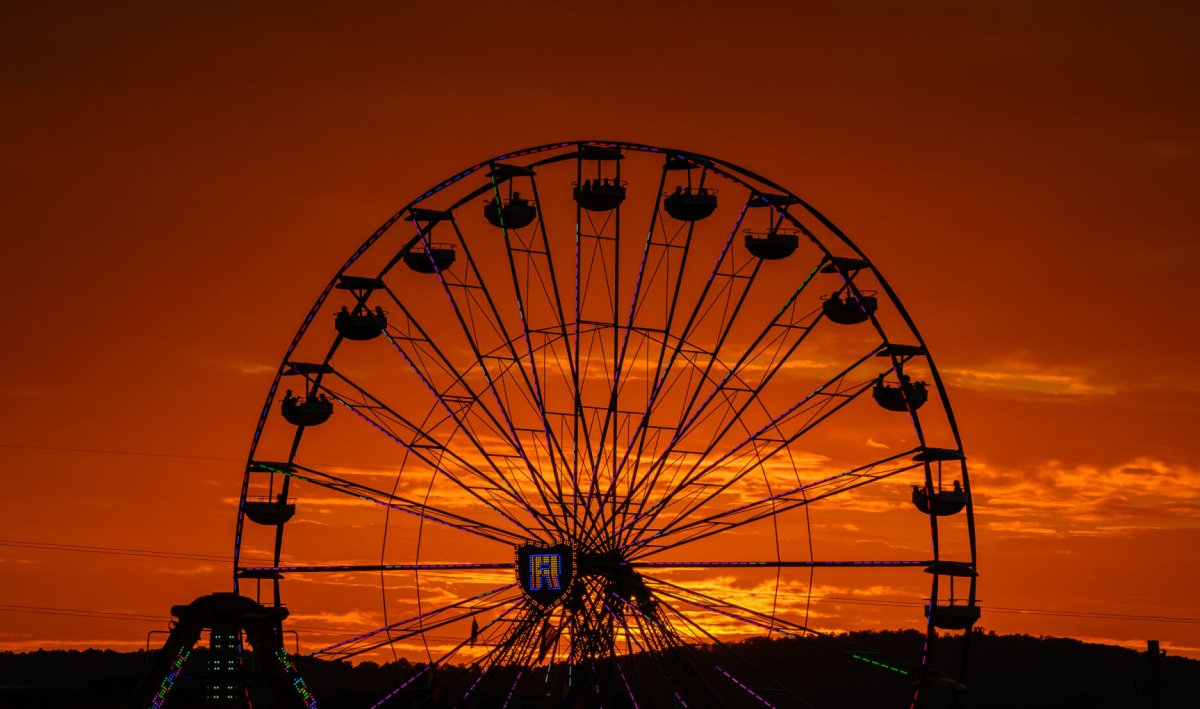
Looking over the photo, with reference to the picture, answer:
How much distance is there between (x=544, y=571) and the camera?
42000 millimetres

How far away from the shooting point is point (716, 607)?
41219mm

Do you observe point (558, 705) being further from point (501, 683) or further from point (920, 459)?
point (920, 459)

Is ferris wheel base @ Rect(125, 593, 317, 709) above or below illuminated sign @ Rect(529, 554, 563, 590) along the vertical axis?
below

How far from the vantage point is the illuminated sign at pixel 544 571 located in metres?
41.8

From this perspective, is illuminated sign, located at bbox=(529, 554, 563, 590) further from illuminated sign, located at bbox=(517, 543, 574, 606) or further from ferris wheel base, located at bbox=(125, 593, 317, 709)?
ferris wheel base, located at bbox=(125, 593, 317, 709)

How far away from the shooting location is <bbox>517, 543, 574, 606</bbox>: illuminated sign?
4178 centimetres

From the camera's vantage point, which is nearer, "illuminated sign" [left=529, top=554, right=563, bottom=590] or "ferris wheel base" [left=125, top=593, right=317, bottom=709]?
"ferris wheel base" [left=125, top=593, right=317, bottom=709]

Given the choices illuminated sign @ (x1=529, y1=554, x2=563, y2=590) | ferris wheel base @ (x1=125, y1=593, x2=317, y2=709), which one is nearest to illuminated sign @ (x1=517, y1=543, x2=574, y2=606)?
illuminated sign @ (x1=529, y1=554, x2=563, y2=590)

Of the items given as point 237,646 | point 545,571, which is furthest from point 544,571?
point 237,646

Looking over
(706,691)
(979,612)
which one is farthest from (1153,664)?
(706,691)

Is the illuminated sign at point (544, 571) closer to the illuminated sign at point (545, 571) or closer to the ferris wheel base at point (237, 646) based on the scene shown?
the illuminated sign at point (545, 571)

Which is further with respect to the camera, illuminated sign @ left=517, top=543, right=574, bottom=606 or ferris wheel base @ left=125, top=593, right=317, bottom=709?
illuminated sign @ left=517, top=543, right=574, bottom=606

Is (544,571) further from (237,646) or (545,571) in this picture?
(237,646)

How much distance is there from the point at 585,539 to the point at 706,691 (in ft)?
15.9
